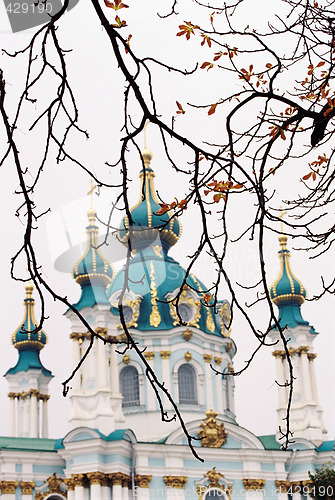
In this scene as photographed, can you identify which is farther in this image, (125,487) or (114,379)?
(114,379)

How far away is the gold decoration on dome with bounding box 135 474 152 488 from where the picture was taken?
79.0 feet

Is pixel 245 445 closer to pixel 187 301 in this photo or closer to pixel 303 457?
pixel 303 457

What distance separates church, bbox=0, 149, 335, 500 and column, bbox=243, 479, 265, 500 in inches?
1.1

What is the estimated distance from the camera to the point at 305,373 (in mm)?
28266

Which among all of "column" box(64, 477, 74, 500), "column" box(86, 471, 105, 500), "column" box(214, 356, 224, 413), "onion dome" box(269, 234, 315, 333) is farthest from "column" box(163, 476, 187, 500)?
"onion dome" box(269, 234, 315, 333)

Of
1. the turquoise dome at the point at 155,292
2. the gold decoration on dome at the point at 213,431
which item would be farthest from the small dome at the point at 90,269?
the gold decoration on dome at the point at 213,431

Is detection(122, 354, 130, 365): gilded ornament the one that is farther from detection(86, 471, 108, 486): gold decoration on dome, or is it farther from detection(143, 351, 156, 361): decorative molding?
detection(86, 471, 108, 486): gold decoration on dome

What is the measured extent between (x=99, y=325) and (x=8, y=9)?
20.1 m

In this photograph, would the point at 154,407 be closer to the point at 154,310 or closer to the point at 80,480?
the point at 154,310

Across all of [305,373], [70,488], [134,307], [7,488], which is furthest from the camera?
[305,373]

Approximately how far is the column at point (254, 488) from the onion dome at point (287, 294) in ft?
18.3

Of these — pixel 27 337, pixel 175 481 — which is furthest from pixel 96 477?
pixel 27 337

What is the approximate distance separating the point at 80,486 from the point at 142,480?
1770 mm

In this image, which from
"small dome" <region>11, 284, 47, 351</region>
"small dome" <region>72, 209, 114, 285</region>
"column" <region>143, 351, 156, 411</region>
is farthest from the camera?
→ "small dome" <region>11, 284, 47, 351</region>
